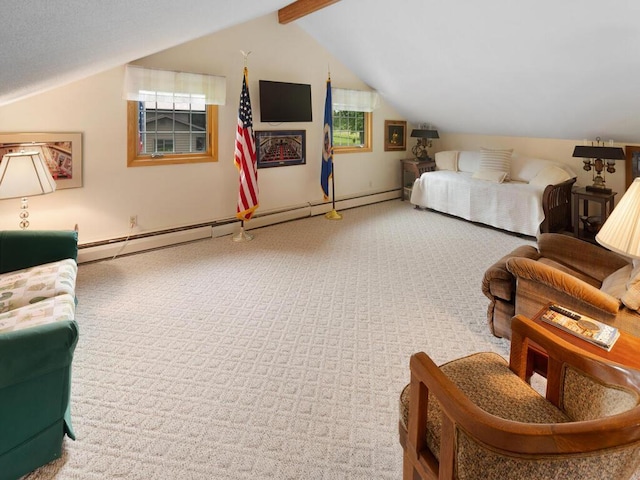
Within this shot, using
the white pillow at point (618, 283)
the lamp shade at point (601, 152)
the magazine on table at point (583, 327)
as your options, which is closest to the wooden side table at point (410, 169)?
the lamp shade at point (601, 152)

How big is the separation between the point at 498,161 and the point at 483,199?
78 cm

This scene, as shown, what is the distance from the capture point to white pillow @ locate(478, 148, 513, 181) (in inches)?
233

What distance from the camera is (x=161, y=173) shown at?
4.58 m

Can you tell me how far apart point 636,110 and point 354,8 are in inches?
131

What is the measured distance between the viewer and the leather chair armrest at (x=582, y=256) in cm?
255

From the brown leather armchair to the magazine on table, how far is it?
26 cm

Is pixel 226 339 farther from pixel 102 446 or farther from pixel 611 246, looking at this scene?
pixel 611 246

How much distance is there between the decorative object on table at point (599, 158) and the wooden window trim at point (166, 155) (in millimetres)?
4572

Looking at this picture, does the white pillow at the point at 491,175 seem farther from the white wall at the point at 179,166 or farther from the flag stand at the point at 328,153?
the flag stand at the point at 328,153

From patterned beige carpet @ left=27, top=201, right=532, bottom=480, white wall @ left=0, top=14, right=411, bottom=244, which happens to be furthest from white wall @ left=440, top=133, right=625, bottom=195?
white wall @ left=0, top=14, right=411, bottom=244

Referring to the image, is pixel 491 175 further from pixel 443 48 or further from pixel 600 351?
pixel 600 351

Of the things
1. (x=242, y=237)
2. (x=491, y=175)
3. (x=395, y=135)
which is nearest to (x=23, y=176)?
(x=242, y=237)

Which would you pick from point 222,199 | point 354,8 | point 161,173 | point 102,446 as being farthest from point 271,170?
point 102,446

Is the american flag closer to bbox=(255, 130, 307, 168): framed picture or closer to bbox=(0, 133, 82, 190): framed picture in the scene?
bbox=(255, 130, 307, 168): framed picture
